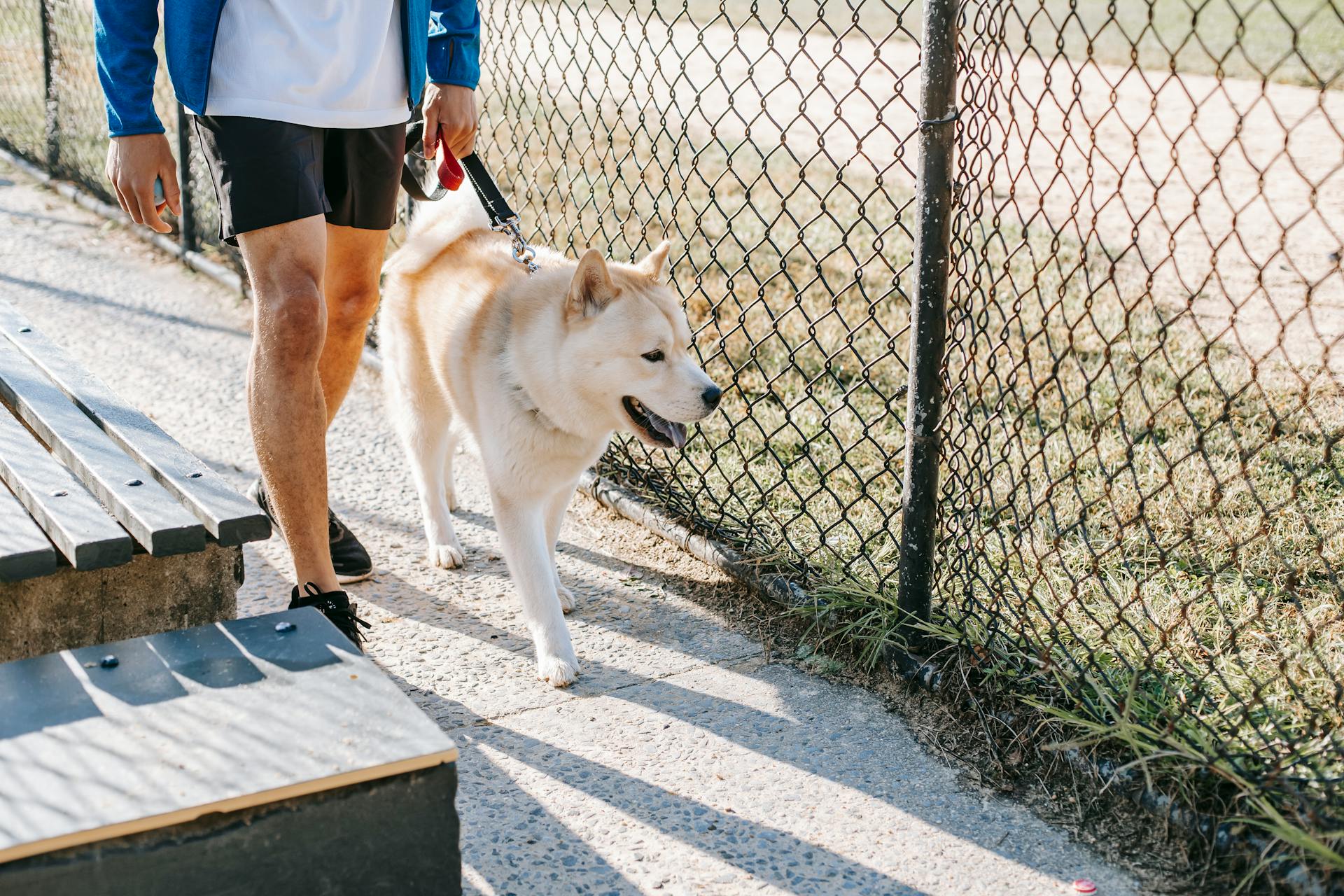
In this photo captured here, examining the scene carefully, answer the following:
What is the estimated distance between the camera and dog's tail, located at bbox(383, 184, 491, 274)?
3.58m

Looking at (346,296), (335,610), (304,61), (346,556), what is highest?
(304,61)

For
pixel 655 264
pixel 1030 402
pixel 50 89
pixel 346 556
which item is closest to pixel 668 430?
pixel 655 264

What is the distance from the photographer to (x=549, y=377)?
300 cm

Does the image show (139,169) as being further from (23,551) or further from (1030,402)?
(1030,402)

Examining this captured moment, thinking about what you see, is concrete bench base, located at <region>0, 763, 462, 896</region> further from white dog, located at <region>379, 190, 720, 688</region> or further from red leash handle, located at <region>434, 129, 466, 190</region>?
red leash handle, located at <region>434, 129, 466, 190</region>

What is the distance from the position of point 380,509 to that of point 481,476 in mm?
422

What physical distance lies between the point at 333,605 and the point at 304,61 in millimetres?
1243

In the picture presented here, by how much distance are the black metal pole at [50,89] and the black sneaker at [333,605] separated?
19.4 feet

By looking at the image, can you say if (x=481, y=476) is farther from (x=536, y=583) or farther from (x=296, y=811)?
(x=296, y=811)

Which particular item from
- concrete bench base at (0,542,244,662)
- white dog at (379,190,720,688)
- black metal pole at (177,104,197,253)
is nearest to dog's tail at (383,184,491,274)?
white dog at (379,190,720,688)

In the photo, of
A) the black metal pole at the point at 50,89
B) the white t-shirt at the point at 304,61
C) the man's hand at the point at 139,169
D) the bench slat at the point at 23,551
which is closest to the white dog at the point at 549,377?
the white t-shirt at the point at 304,61

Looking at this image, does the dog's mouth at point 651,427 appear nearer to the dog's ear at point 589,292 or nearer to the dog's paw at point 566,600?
the dog's ear at point 589,292

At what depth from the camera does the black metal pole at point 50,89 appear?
23.5 feet

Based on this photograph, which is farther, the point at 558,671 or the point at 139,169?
the point at 558,671
